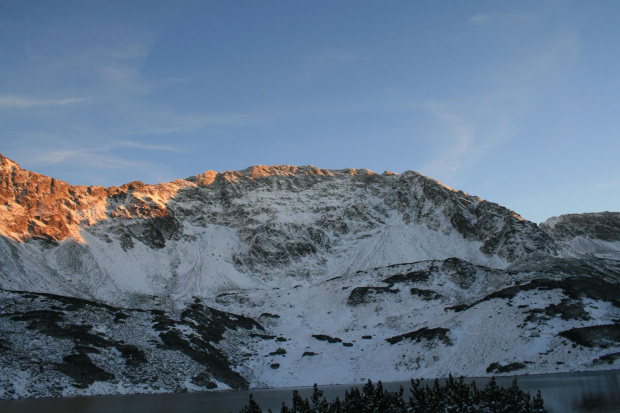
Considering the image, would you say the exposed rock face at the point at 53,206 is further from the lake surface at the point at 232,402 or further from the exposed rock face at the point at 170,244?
the lake surface at the point at 232,402

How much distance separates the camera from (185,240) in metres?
187

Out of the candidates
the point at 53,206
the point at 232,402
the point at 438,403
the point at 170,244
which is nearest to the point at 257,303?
the point at 170,244

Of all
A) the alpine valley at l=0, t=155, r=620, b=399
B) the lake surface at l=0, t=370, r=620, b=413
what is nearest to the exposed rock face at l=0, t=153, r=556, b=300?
the alpine valley at l=0, t=155, r=620, b=399

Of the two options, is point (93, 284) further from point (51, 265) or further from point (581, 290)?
point (581, 290)

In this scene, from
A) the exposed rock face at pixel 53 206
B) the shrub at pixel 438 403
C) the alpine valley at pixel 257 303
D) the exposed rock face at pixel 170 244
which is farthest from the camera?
the exposed rock face at pixel 53 206

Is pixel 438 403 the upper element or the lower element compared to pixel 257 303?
lower

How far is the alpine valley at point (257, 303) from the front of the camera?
73438 mm

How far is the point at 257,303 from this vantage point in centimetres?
13550

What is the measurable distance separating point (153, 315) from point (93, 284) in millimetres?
50593

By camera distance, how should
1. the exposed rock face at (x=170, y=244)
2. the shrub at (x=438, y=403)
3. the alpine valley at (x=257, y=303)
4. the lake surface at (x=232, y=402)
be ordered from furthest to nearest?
the exposed rock face at (x=170, y=244) < the alpine valley at (x=257, y=303) < the lake surface at (x=232, y=402) < the shrub at (x=438, y=403)

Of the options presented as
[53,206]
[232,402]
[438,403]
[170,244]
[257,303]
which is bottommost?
[232,402]

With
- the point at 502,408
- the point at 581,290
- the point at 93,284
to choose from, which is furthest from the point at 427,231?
the point at 502,408

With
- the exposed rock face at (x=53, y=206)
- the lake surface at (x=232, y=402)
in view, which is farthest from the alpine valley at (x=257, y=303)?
the lake surface at (x=232, y=402)

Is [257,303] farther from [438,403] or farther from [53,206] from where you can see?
[438,403]
